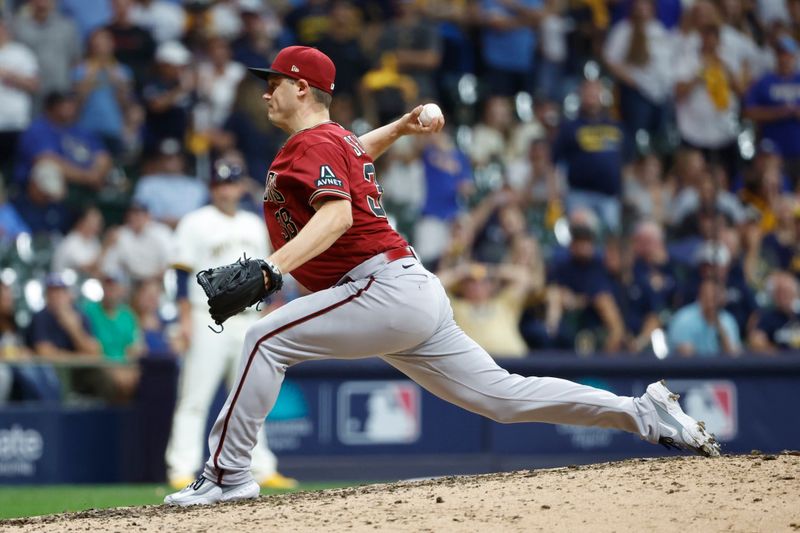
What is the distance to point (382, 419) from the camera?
33.9ft

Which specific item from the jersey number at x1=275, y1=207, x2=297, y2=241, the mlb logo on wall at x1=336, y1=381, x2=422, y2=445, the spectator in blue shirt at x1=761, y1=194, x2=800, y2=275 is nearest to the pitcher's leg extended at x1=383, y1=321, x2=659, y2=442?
the jersey number at x1=275, y1=207, x2=297, y2=241

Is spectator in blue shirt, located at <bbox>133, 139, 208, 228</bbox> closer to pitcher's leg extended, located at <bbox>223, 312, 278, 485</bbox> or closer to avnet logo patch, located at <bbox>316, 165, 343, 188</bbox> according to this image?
pitcher's leg extended, located at <bbox>223, 312, 278, 485</bbox>

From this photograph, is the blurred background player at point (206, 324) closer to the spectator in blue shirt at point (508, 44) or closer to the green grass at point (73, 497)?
the green grass at point (73, 497)

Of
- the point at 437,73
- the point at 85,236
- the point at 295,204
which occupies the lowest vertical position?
the point at 295,204

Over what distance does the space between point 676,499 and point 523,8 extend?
957cm

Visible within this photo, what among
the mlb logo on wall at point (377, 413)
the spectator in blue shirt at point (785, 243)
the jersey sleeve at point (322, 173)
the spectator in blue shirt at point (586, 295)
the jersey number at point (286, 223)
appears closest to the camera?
the jersey sleeve at point (322, 173)

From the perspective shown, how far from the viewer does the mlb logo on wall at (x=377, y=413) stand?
10.3 meters

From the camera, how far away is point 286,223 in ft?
17.5

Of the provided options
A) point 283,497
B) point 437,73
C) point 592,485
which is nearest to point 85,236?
point 437,73

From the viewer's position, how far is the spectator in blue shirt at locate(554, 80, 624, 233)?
41.1 ft

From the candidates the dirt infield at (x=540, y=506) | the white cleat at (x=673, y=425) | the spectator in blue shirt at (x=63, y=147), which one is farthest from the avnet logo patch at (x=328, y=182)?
the spectator in blue shirt at (x=63, y=147)

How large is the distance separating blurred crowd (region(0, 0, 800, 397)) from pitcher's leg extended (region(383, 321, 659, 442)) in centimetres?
520

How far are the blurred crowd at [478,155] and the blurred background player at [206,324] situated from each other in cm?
150

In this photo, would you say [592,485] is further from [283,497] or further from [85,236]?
[85,236]
